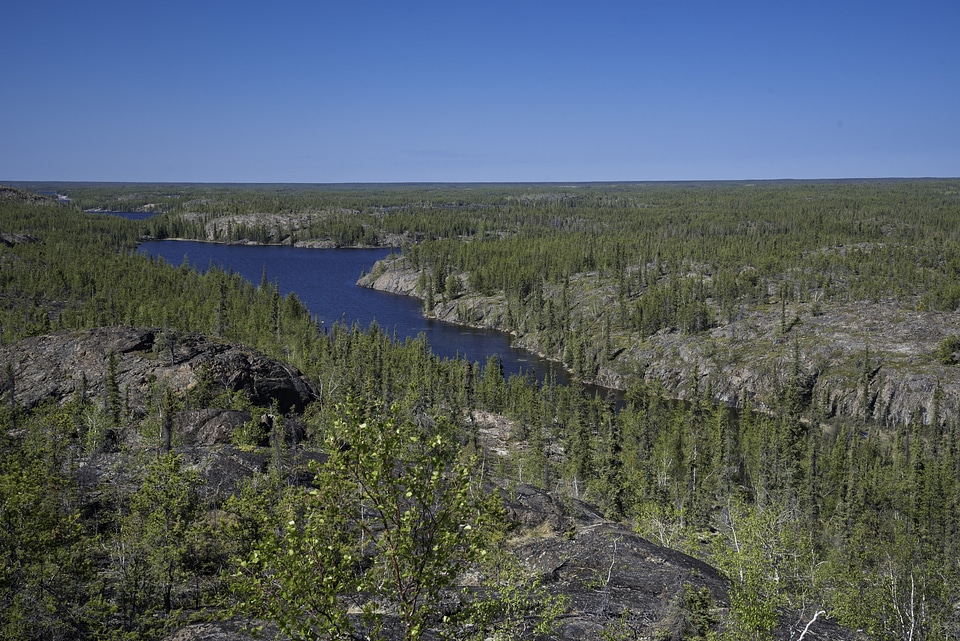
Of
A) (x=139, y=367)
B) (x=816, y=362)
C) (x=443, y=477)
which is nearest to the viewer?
(x=443, y=477)

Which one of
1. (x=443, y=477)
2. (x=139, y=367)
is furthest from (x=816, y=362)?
(x=443, y=477)

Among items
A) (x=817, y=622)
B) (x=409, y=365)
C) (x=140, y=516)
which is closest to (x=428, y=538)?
(x=140, y=516)

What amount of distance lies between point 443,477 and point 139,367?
73.8 metres

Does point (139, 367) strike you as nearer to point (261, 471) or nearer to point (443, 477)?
point (261, 471)

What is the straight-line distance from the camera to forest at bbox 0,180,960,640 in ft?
44.3

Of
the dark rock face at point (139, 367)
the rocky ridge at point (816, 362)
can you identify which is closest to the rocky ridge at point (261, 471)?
the dark rock face at point (139, 367)

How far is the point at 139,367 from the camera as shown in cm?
7625

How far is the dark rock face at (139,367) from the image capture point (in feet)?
243

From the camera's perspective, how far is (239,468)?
4338 centimetres

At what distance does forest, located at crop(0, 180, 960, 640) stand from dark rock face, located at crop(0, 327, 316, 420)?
170 cm

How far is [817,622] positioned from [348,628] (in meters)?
23.9

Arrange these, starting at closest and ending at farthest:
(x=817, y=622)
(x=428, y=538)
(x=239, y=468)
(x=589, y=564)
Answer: (x=428, y=538), (x=817, y=622), (x=589, y=564), (x=239, y=468)

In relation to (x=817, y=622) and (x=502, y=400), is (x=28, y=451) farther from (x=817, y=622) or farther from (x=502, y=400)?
(x=502, y=400)

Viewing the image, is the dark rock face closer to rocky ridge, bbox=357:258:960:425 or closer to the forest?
the forest
